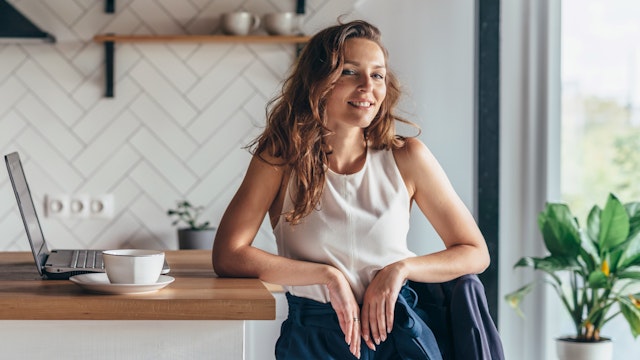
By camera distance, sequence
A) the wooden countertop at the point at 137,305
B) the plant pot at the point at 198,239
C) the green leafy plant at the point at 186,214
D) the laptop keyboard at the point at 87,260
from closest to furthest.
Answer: the wooden countertop at the point at 137,305 < the laptop keyboard at the point at 87,260 < the plant pot at the point at 198,239 < the green leafy plant at the point at 186,214

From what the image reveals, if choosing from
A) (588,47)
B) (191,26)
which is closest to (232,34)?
(191,26)

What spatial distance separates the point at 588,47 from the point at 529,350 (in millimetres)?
1335

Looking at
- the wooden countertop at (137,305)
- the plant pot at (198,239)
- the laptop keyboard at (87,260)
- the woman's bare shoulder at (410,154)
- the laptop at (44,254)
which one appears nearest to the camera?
the wooden countertop at (137,305)

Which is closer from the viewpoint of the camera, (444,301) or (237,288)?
(237,288)

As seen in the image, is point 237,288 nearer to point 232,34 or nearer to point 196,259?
point 196,259

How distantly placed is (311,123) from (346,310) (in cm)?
43

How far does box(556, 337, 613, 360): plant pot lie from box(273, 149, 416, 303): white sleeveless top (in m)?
1.60

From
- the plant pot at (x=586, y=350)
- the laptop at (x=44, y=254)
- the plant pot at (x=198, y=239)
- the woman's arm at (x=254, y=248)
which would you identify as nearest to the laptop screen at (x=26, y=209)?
the laptop at (x=44, y=254)

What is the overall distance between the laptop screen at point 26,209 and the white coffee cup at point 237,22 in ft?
5.39

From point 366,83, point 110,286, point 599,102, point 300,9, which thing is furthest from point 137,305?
point 599,102

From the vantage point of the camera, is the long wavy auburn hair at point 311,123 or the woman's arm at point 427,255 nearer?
the woman's arm at point 427,255

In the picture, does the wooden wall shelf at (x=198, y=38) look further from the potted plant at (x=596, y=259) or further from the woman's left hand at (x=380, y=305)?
the woman's left hand at (x=380, y=305)

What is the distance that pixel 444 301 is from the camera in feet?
5.82

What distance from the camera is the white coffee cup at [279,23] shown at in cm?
340
